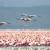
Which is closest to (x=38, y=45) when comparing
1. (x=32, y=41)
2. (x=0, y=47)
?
(x=32, y=41)

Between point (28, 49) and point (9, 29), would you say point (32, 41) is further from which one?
point (9, 29)

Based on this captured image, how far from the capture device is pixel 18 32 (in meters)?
3.18

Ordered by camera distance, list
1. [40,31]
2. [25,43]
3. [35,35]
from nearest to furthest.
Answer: [25,43]
[35,35]
[40,31]

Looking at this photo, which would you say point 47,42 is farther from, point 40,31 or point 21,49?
point 40,31

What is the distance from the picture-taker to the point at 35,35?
2.98 meters

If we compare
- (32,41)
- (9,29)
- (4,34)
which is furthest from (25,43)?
(9,29)

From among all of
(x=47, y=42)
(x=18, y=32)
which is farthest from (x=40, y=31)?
(x=47, y=42)

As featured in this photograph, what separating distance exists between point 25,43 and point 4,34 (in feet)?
0.94

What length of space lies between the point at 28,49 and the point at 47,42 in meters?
0.16

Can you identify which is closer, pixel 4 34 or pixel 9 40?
pixel 9 40

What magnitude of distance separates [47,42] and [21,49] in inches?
7.4

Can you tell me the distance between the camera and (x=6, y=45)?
2830 mm

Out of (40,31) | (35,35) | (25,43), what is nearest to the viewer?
(25,43)

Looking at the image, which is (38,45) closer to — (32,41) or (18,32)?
(32,41)
